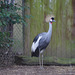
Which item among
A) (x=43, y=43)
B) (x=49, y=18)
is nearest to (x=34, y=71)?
(x=43, y=43)

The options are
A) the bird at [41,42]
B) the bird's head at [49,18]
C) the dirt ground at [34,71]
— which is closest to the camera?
the dirt ground at [34,71]

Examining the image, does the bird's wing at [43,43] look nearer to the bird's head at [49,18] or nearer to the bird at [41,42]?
the bird at [41,42]

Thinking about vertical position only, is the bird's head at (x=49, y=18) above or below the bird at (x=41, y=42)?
above

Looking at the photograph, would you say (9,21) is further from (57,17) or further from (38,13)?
(57,17)

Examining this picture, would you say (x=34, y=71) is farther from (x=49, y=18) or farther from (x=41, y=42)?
(x=49, y=18)

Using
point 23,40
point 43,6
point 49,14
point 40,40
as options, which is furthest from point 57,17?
point 23,40

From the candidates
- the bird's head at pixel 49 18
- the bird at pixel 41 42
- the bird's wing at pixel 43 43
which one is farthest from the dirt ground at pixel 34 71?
the bird's head at pixel 49 18

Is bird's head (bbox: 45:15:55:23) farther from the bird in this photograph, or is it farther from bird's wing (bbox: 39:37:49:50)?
bird's wing (bbox: 39:37:49:50)

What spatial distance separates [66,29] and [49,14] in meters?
0.66

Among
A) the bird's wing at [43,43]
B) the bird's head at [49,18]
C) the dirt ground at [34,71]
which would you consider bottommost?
the dirt ground at [34,71]

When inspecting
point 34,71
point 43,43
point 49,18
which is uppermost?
point 49,18

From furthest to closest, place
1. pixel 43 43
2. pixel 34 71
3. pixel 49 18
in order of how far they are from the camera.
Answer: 1. pixel 49 18
2. pixel 43 43
3. pixel 34 71

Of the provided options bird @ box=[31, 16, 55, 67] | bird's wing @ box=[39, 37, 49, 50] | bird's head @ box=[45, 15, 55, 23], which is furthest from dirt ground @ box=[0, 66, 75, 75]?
bird's head @ box=[45, 15, 55, 23]

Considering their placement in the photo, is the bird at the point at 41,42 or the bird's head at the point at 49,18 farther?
the bird's head at the point at 49,18
